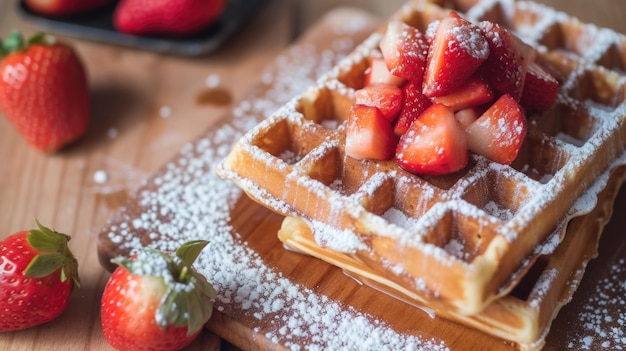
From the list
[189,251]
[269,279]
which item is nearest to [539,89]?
[269,279]

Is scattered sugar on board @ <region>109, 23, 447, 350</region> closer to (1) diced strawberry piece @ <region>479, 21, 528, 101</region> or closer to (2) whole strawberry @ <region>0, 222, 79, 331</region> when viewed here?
(2) whole strawberry @ <region>0, 222, 79, 331</region>

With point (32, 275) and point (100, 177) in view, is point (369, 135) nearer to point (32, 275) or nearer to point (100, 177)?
point (32, 275)

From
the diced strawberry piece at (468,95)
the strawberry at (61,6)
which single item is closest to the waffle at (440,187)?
the diced strawberry piece at (468,95)

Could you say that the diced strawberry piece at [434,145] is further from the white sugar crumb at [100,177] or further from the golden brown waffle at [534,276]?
the white sugar crumb at [100,177]

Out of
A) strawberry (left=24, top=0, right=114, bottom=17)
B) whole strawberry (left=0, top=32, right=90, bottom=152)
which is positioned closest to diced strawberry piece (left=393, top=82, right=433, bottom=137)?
whole strawberry (left=0, top=32, right=90, bottom=152)

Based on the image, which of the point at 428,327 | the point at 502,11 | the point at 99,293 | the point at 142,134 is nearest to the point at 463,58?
the point at 428,327

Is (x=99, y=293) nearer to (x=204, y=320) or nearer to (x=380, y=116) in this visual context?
(x=204, y=320)
